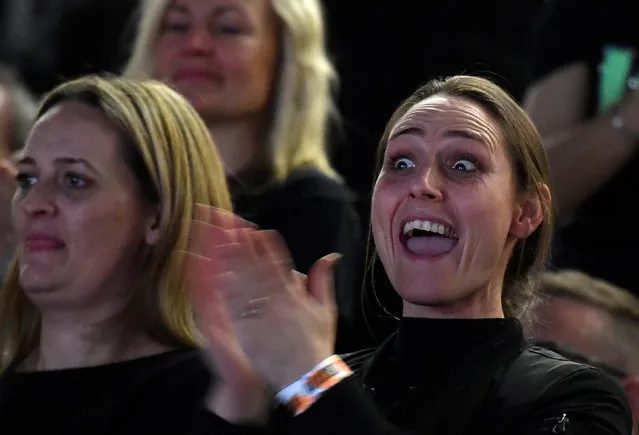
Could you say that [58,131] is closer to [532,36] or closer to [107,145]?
[107,145]

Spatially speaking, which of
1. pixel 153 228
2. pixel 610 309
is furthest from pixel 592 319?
pixel 153 228

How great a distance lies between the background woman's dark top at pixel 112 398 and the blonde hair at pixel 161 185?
92mm

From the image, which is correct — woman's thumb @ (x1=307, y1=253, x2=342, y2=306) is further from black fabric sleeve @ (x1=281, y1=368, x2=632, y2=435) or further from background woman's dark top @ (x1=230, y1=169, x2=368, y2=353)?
background woman's dark top @ (x1=230, y1=169, x2=368, y2=353)

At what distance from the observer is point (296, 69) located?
9.84 feet

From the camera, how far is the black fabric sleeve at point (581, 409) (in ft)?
5.75

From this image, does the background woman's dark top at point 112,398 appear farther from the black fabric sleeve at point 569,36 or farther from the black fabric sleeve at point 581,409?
the black fabric sleeve at point 569,36

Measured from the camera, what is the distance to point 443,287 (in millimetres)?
1898

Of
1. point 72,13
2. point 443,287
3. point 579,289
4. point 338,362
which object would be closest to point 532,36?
point 579,289

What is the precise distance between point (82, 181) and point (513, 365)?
871mm

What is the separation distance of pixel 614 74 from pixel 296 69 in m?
0.71

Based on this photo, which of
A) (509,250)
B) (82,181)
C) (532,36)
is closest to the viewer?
(509,250)

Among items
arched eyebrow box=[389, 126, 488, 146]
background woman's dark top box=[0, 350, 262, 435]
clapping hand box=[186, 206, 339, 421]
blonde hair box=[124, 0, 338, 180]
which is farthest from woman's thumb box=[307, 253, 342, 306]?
blonde hair box=[124, 0, 338, 180]

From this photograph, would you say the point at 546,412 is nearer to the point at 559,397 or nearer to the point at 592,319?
the point at 559,397

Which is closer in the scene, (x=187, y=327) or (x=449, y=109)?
(x=449, y=109)
